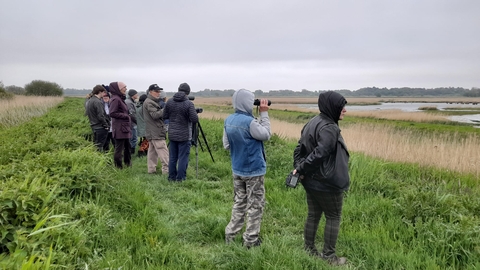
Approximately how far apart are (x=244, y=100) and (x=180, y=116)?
2.71 meters

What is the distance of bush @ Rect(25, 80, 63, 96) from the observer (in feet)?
146

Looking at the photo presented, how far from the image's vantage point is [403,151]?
7719mm

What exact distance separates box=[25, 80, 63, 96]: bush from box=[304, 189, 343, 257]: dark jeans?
50.4m

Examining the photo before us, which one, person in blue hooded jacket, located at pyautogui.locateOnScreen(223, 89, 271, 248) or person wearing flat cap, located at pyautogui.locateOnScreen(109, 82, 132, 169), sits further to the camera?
person wearing flat cap, located at pyautogui.locateOnScreen(109, 82, 132, 169)

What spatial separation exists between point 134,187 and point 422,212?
3.99 m

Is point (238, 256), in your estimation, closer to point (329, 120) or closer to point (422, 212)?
point (329, 120)

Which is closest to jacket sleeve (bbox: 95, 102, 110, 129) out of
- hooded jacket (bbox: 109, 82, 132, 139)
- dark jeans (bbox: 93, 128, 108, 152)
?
dark jeans (bbox: 93, 128, 108, 152)

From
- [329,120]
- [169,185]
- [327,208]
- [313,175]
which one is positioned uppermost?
[329,120]

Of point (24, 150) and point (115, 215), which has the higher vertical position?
point (24, 150)

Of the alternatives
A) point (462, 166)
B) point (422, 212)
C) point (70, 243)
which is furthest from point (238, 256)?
point (462, 166)

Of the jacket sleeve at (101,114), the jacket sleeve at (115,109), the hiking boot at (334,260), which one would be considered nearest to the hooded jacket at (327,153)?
the hiking boot at (334,260)

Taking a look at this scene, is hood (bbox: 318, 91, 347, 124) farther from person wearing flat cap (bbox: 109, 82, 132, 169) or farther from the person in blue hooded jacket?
person wearing flat cap (bbox: 109, 82, 132, 169)

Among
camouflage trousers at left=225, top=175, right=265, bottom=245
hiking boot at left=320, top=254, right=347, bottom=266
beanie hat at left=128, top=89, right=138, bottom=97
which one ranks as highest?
beanie hat at left=128, top=89, right=138, bottom=97

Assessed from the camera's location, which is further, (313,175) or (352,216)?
(352,216)
